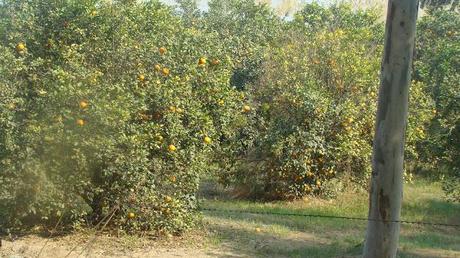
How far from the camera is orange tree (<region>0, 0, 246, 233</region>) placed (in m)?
7.34

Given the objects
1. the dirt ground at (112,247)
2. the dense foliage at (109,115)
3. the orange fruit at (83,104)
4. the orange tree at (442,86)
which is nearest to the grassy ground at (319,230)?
the dirt ground at (112,247)

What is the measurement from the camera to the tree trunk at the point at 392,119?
4656mm

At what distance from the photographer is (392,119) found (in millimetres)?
4664

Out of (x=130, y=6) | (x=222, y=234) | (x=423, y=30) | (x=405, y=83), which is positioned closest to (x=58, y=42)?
(x=130, y=6)

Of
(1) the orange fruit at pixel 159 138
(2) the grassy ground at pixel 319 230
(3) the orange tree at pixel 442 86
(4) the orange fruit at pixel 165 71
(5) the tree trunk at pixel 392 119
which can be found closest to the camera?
(5) the tree trunk at pixel 392 119

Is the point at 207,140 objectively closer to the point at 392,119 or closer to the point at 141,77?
the point at 141,77

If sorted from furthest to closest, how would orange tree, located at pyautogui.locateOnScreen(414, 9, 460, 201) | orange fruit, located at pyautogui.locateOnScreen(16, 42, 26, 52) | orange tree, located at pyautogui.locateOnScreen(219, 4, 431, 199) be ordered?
orange tree, located at pyautogui.locateOnScreen(219, 4, 431, 199)
orange tree, located at pyautogui.locateOnScreen(414, 9, 460, 201)
orange fruit, located at pyautogui.locateOnScreen(16, 42, 26, 52)

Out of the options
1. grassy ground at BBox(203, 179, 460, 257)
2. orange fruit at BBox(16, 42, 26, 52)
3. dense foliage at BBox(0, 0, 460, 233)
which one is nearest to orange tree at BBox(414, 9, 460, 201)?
dense foliage at BBox(0, 0, 460, 233)

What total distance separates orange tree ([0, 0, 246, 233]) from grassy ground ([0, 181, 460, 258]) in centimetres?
33

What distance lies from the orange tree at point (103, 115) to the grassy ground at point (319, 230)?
1155 mm

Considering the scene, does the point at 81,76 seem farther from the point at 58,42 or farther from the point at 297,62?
the point at 297,62

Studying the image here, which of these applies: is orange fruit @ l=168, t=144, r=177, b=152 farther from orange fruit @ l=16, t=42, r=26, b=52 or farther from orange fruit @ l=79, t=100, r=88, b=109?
orange fruit @ l=16, t=42, r=26, b=52

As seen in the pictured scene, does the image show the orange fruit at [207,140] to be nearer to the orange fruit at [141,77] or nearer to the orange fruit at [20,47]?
the orange fruit at [141,77]

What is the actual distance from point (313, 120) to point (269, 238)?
423cm
